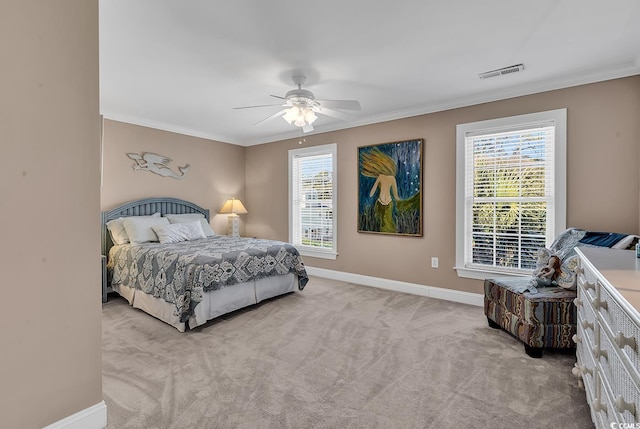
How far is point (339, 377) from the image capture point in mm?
2162

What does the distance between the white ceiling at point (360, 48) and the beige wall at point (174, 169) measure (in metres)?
0.79

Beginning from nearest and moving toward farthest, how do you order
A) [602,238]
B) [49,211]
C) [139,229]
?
[49,211], [602,238], [139,229]

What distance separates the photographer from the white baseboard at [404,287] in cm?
375

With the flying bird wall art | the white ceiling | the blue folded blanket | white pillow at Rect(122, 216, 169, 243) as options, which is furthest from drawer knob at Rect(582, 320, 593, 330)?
the flying bird wall art

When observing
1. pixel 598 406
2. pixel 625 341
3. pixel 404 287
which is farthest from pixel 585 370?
pixel 404 287

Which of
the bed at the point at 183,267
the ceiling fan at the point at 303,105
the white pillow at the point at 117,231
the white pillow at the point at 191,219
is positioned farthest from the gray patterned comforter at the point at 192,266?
the ceiling fan at the point at 303,105

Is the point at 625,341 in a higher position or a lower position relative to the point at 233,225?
lower

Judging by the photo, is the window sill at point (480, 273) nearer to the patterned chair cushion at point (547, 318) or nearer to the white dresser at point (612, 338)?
the patterned chair cushion at point (547, 318)

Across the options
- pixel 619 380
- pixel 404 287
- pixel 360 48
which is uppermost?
pixel 360 48

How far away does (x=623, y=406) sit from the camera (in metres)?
1.02

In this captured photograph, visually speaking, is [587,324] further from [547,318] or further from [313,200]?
[313,200]

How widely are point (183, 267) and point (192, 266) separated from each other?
0.11 metres

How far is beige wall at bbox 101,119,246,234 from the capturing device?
14.1 ft

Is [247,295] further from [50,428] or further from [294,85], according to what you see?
[294,85]
